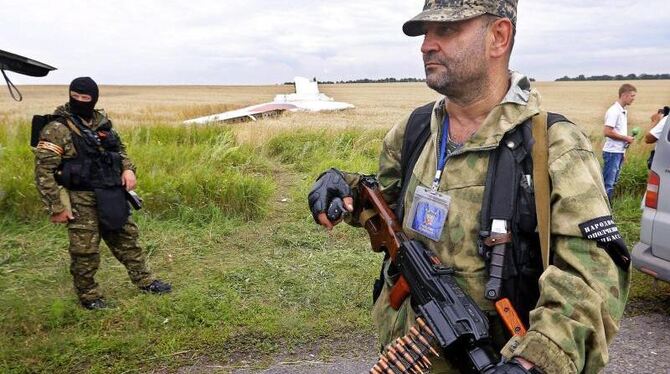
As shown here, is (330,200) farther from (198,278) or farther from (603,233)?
(198,278)

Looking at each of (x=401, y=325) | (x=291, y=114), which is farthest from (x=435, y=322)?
(x=291, y=114)

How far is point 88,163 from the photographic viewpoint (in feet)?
14.0

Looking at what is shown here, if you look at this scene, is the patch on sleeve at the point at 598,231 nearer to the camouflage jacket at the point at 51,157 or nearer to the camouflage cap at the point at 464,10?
the camouflage cap at the point at 464,10

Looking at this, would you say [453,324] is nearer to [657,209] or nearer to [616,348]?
[616,348]

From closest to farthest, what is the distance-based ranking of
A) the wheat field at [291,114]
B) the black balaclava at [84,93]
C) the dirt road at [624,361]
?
the dirt road at [624,361], the black balaclava at [84,93], the wheat field at [291,114]

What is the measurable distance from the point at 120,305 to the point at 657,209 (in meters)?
4.25

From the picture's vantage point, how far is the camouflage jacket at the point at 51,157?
13.4 ft

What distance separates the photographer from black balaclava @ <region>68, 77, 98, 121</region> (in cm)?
Result: 423

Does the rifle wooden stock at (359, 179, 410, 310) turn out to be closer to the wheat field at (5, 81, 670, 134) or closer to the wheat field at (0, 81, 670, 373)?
the wheat field at (5, 81, 670, 134)

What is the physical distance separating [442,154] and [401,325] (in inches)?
25.6

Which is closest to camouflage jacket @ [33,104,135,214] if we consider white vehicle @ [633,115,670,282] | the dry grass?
white vehicle @ [633,115,670,282]

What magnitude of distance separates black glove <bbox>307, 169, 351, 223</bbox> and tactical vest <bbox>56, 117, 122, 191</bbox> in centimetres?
285

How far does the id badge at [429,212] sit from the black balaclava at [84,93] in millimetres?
3372

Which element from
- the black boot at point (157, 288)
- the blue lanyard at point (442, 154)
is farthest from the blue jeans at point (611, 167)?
the blue lanyard at point (442, 154)
